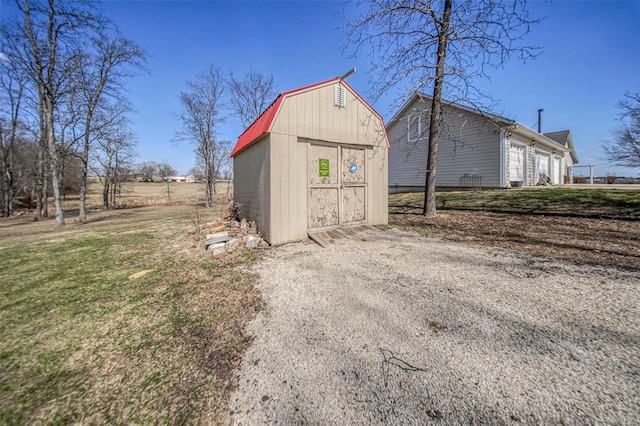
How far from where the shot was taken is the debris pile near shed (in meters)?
5.18

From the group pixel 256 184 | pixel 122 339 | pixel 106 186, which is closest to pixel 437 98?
pixel 256 184

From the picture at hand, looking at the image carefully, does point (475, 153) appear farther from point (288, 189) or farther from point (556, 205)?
point (288, 189)

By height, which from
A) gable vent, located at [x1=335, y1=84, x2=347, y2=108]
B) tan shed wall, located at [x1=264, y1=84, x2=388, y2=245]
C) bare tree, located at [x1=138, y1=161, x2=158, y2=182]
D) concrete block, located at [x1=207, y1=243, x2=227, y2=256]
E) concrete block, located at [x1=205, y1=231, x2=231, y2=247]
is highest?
bare tree, located at [x1=138, y1=161, x2=158, y2=182]

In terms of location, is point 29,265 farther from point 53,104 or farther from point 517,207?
point 517,207

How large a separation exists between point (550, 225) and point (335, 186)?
18.5 ft

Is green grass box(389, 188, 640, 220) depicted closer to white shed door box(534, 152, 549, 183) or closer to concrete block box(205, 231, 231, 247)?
white shed door box(534, 152, 549, 183)

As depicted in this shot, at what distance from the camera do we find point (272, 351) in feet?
6.92

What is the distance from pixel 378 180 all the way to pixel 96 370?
6499 millimetres

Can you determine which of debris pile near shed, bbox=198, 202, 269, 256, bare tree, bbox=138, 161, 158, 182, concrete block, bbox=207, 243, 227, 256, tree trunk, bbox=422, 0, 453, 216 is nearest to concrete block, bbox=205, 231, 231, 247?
debris pile near shed, bbox=198, 202, 269, 256

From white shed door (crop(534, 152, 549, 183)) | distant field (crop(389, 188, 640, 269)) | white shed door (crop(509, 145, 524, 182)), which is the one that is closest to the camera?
distant field (crop(389, 188, 640, 269))

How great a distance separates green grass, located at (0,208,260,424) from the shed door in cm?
234

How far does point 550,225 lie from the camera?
603 cm

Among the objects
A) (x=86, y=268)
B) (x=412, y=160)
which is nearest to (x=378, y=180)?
(x=86, y=268)

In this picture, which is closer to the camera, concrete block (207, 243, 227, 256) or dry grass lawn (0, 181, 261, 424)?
dry grass lawn (0, 181, 261, 424)
